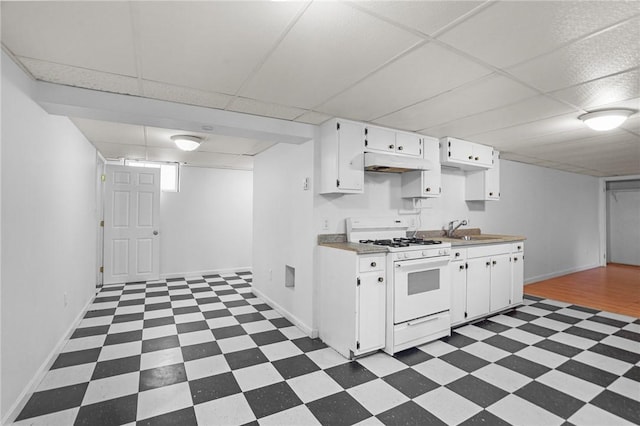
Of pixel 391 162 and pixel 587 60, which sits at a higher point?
pixel 587 60

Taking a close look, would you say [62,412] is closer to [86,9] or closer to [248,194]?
[86,9]

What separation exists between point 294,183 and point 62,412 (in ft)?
9.01

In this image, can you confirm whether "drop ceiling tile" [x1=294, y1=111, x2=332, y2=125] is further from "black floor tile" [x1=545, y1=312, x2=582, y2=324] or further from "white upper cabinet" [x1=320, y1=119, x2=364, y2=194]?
"black floor tile" [x1=545, y1=312, x2=582, y2=324]

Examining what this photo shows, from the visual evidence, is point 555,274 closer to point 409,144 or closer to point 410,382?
point 409,144

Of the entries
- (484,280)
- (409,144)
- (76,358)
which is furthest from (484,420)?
(76,358)

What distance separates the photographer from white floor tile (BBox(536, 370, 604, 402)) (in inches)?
86.4

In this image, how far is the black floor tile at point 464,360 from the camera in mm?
2570

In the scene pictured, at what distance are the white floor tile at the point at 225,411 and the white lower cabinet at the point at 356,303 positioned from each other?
1.04 metres

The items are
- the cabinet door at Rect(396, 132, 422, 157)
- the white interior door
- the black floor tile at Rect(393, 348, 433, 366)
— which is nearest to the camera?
the black floor tile at Rect(393, 348, 433, 366)

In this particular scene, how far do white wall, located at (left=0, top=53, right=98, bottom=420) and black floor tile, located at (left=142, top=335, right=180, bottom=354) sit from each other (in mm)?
712

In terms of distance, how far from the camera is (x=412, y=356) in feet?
9.16

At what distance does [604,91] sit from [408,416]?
2.92 meters

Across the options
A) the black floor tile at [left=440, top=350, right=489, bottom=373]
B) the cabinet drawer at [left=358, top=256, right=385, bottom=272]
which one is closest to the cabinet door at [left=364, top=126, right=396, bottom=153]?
the cabinet drawer at [left=358, top=256, right=385, bottom=272]

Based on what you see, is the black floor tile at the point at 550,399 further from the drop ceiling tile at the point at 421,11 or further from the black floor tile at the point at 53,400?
the black floor tile at the point at 53,400
